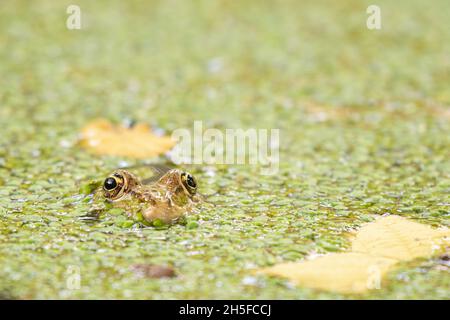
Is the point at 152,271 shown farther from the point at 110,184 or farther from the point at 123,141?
the point at 123,141

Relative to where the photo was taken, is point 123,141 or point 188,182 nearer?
point 188,182

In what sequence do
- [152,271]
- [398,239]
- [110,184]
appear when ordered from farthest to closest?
[110,184] → [398,239] → [152,271]

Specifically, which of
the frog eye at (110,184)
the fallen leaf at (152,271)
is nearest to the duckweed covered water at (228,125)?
the fallen leaf at (152,271)

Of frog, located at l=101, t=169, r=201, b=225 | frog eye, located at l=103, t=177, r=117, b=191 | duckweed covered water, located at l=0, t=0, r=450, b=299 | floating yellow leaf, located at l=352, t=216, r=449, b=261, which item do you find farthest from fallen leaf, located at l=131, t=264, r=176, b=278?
floating yellow leaf, located at l=352, t=216, r=449, b=261

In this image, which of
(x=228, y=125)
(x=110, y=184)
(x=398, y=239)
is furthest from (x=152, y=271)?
(x=228, y=125)

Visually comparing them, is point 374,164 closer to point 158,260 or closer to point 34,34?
point 158,260
